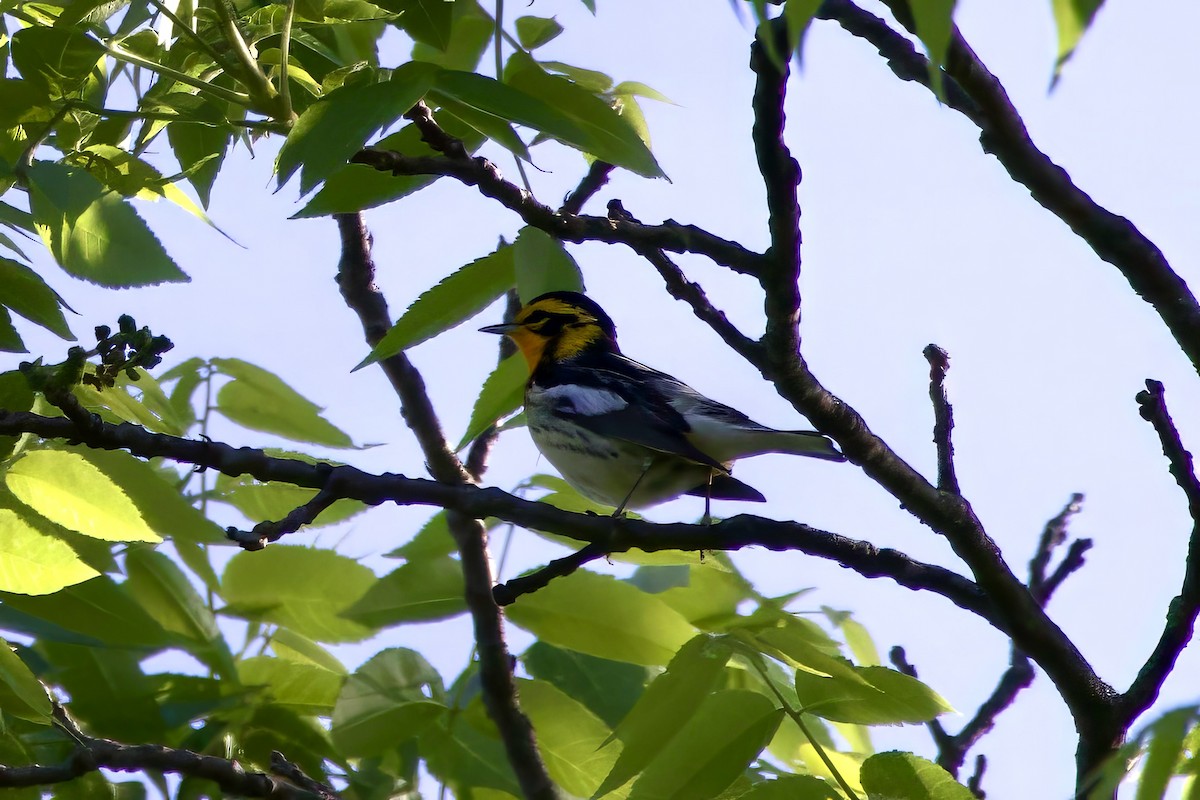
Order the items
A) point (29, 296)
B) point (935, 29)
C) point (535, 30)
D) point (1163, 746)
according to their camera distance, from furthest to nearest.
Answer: point (535, 30), point (29, 296), point (1163, 746), point (935, 29)

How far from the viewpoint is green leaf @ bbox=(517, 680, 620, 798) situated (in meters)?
2.23

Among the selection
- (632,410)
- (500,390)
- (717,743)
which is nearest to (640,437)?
(632,410)

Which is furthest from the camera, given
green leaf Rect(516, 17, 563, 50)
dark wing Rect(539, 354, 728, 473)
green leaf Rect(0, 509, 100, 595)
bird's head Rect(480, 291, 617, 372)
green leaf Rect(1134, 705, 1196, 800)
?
bird's head Rect(480, 291, 617, 372)

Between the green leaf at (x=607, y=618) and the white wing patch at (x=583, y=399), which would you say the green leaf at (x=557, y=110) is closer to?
the green leaf at (x=607, y=618)

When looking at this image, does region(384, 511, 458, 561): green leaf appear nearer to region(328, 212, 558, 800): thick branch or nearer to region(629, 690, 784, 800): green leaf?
region(328, 212, 558, 800): thick branch

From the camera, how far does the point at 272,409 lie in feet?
8.66

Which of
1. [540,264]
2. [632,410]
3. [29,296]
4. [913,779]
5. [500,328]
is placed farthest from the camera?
[500,328]

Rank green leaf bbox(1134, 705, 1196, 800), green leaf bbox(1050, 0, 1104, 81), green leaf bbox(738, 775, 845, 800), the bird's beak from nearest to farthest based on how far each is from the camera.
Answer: green leaf bbox(1050, 0, 1104, 81), green leaf bbox(1134, 705, 1196, 800), green leaf bbox(738, 775, 845, 800), the bird's beak

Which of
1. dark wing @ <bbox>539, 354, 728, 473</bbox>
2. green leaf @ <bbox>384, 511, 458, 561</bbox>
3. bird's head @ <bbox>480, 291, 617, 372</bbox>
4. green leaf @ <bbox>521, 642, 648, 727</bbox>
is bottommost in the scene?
green leaf @ <bbox>521, 642, 648, 727</bbox>

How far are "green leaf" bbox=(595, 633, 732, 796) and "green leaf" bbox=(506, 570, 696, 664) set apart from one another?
0.35m

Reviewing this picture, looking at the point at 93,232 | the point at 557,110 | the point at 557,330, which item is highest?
the point at 557,330

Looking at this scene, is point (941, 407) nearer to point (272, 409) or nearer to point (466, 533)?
point (466, 533)

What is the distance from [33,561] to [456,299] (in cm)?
81

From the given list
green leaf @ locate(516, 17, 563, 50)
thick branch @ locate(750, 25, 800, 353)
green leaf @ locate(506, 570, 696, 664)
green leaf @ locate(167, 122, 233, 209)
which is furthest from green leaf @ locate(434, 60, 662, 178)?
green leaf @ locate(506, 570, 696, 664)
